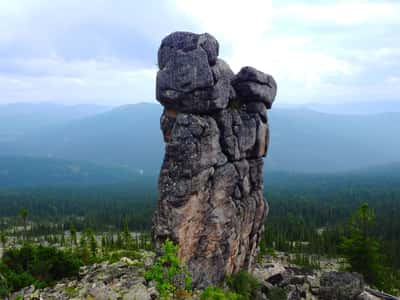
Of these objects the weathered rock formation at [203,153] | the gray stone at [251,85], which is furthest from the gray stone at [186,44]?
the gray stone at [251,85]

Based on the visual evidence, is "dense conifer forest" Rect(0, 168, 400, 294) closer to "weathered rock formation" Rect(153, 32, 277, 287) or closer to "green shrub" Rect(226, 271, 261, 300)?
"green shrub" Rect(226, 271, 261, 300)

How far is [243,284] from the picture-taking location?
38.2m

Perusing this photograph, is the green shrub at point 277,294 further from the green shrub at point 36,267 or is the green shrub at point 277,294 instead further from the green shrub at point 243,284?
the green shrub at point 36,267

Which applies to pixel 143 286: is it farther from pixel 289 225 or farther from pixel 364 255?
pixel 289 225

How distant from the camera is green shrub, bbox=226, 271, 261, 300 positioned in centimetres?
3778

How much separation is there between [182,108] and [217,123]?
4606 mm

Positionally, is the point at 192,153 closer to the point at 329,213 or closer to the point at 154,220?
the point at 154,220

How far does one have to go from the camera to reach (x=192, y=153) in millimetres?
34750

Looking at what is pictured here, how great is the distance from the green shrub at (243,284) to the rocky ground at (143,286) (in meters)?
1.11

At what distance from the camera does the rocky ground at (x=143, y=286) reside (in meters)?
33.3

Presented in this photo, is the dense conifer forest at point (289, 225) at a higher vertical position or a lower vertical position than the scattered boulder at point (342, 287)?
lower

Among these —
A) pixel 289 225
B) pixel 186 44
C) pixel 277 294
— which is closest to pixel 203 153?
pixel 186 44

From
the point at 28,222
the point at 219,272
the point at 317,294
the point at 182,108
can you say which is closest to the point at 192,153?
the point at 182,108

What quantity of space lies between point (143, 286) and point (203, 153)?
1482 cm
